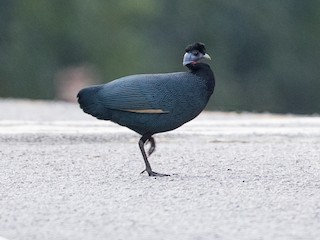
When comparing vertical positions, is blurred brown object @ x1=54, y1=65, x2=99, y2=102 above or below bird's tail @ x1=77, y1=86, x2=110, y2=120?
below

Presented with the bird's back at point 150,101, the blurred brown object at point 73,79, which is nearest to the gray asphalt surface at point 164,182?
the bird's back at point 150,101

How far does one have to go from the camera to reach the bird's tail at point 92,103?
12.3m

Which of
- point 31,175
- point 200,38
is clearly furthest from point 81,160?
point 200,38

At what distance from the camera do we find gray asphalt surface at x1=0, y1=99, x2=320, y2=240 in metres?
9.46

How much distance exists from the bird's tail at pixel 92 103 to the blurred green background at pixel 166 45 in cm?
2383

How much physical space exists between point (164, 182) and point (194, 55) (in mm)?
1295

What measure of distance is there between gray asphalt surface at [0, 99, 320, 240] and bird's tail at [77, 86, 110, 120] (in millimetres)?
582

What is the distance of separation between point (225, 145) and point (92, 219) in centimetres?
621

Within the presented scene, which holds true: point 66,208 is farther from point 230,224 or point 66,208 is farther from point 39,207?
point 230,224

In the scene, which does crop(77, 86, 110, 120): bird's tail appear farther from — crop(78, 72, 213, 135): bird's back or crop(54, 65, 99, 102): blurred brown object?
crop(54, 65, 99, 102): blurred brown object

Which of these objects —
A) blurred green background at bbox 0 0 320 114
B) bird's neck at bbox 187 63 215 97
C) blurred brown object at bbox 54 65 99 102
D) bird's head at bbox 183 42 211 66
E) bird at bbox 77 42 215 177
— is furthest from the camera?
blurred green background at bbox 0 0 320 114

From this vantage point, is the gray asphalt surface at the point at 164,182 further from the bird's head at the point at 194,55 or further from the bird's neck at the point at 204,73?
the bird's head at the point at 194,55

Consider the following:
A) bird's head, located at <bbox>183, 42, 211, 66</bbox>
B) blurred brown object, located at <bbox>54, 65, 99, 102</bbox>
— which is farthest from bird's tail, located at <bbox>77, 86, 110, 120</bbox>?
blurred brown object, located at <bbox>54, 65, 99, 102</bbox>

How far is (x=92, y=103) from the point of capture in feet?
40.5
